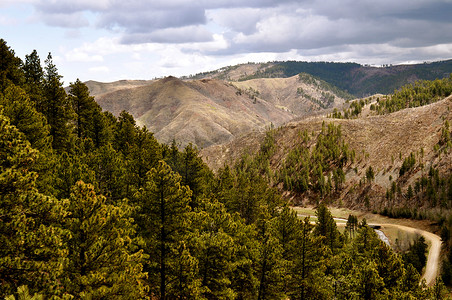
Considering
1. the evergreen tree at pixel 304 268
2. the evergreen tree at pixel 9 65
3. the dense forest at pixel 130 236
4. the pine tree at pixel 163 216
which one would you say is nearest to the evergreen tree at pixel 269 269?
the dense forest at pixel 130 236

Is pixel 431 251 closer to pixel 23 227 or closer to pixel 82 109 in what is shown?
pixel 82 109

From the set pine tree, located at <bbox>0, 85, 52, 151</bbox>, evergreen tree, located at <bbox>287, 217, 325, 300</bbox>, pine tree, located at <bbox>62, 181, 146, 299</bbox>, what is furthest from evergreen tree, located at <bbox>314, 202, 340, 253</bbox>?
pine tree, located at <bbox>0, 85, 52, 151</bbox>

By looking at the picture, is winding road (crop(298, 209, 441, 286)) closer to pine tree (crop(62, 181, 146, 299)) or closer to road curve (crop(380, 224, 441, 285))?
road curve (crop(380, 224, 441, 285))

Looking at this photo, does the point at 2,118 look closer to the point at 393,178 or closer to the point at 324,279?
the point at 324,279

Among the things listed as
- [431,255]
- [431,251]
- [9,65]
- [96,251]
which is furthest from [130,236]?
[431,251]

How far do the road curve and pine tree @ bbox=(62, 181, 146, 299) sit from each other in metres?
61.3

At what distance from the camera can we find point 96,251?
14.2m

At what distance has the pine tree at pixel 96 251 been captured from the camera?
13766 mm

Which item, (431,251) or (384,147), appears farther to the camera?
(384,147)

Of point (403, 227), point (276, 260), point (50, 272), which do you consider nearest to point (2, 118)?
point (50, 272)

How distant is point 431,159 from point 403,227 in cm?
3866

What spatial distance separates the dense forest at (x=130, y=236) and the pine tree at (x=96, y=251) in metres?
0.05

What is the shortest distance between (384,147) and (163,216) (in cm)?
13444

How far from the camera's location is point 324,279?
27250 millimetres
